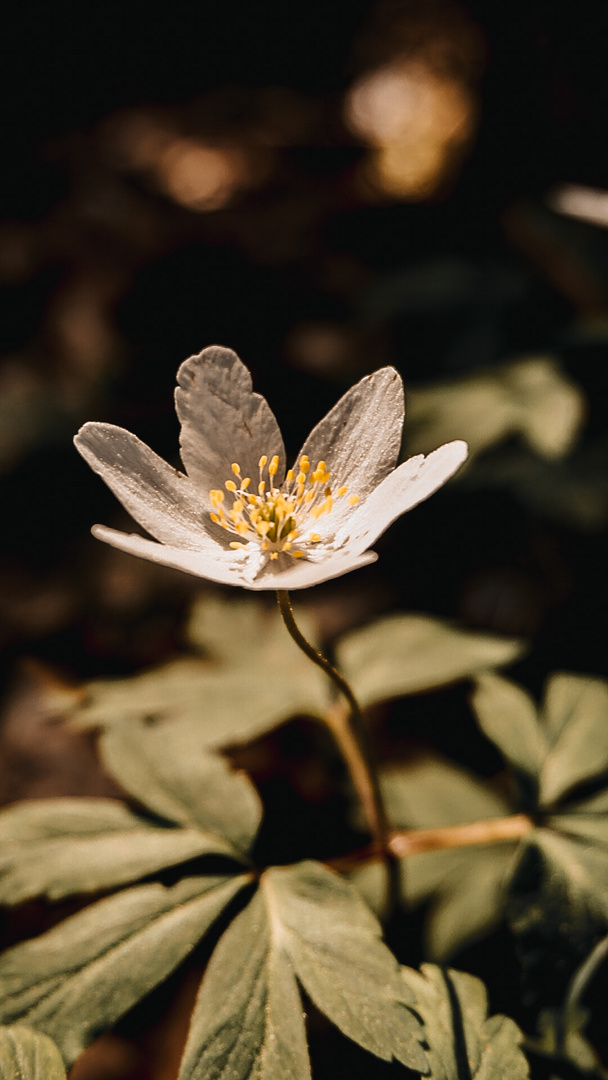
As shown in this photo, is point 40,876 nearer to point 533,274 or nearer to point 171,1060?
point 171,1060

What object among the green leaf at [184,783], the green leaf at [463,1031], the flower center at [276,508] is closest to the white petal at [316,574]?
the flower center at [276,508]

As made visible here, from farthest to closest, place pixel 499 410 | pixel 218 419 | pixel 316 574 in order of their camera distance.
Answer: pixel 499 410 → pixel 218 419 → pixel 316 574

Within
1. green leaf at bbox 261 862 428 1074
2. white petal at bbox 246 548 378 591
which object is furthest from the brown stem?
white petal at bbox 246 548 378 591

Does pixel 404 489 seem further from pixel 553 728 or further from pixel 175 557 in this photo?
pixel 553 728

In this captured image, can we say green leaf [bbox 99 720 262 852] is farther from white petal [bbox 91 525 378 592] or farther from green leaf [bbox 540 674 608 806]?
green leaf [bbox 540 674 608 806]

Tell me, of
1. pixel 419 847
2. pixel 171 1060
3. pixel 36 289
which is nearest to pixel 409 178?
pixel 36 289

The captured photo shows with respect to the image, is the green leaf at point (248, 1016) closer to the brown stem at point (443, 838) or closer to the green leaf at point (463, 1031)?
the green leaf at point (463, 1031)

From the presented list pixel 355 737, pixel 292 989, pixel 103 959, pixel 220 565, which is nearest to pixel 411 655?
pixel 355 737
